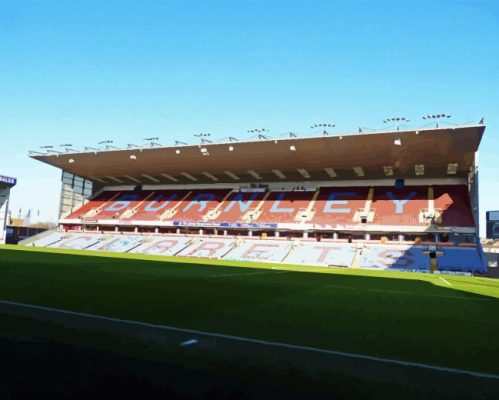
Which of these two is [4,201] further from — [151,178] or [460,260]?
[460,260]

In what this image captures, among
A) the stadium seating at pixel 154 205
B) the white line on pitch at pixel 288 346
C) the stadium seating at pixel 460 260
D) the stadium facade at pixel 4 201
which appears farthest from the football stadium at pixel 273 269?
the stadium facade at pixel 4 201

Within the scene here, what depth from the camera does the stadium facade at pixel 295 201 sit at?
114ft

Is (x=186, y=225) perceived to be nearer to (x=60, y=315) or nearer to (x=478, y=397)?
(x=60, y=315)

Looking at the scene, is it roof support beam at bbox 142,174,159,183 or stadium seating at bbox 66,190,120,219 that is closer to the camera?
roof support beam at bbox 142,174,159,183

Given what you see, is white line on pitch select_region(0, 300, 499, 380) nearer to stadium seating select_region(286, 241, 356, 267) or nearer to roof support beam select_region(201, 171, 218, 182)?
stadium seating select_region(286, 241, 356, 267)

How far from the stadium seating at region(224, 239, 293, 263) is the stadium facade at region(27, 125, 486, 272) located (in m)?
0.12

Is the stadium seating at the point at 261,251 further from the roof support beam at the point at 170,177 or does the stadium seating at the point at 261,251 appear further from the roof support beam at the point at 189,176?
the roof support beam at the point at 170,177

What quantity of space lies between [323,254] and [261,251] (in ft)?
19.8

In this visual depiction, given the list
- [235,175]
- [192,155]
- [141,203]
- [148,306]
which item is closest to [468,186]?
[235,175]

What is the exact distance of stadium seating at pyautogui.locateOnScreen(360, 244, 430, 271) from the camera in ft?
107

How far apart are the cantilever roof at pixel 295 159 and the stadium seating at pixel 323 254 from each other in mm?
8657

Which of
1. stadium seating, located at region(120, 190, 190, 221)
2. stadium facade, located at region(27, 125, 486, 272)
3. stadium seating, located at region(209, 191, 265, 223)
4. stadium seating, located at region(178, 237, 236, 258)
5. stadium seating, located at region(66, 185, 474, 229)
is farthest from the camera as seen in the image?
stadium seating, located at region(120, 190, 190, 221)

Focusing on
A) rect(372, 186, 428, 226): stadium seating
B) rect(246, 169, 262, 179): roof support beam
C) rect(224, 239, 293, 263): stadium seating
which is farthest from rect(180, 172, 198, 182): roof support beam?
rect(372, 186, 428, 226): stadium seating

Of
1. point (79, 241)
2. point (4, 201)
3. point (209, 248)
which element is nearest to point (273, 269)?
point (209, 248)
